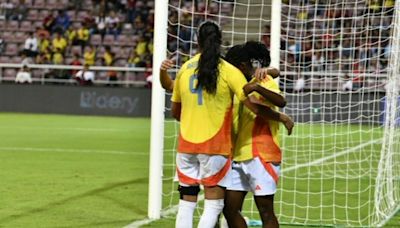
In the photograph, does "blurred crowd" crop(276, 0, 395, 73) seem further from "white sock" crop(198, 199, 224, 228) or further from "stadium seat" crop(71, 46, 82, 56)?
"stadium seat" crop(71, 46, 82, 56)

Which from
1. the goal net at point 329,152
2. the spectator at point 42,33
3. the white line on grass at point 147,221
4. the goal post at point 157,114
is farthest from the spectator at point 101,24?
the goal post at point 157,114

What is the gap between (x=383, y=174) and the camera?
10.0 meters

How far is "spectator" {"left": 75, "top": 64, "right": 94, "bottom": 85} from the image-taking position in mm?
31312

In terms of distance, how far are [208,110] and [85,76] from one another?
25148mm

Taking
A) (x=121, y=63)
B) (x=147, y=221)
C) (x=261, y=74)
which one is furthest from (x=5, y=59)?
(x=261, y=74)

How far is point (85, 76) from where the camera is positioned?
31297 millimetres

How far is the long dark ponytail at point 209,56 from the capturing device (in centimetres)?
647

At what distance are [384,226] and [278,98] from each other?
329cm

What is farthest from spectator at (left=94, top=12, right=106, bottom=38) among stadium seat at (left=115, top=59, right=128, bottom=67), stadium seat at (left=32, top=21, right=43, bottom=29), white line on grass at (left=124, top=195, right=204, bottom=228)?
white line on grass at (left=124, top=195, right=204, bottom=228)

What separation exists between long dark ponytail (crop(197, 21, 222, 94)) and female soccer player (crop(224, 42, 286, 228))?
325 mm

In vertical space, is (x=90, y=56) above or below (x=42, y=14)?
below

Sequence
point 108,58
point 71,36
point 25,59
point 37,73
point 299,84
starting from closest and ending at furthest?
1. point 299,84
2. point 37,73
3. point 108,58
4. point 25,59
5. point 71,36

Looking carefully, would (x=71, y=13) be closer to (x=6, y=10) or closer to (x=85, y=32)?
(x=85, y=32)

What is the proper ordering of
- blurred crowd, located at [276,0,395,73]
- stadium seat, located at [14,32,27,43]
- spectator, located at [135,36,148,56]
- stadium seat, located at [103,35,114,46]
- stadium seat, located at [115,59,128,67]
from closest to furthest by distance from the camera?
blurred crowd, located at [276,0,395,73] → spectator, located at [135,36,148,56] → stadium seat, located at [115,59,128,67] → stadium seat, located at [103,35,114,46] → stadium seat, located at [14,32,27,43]
